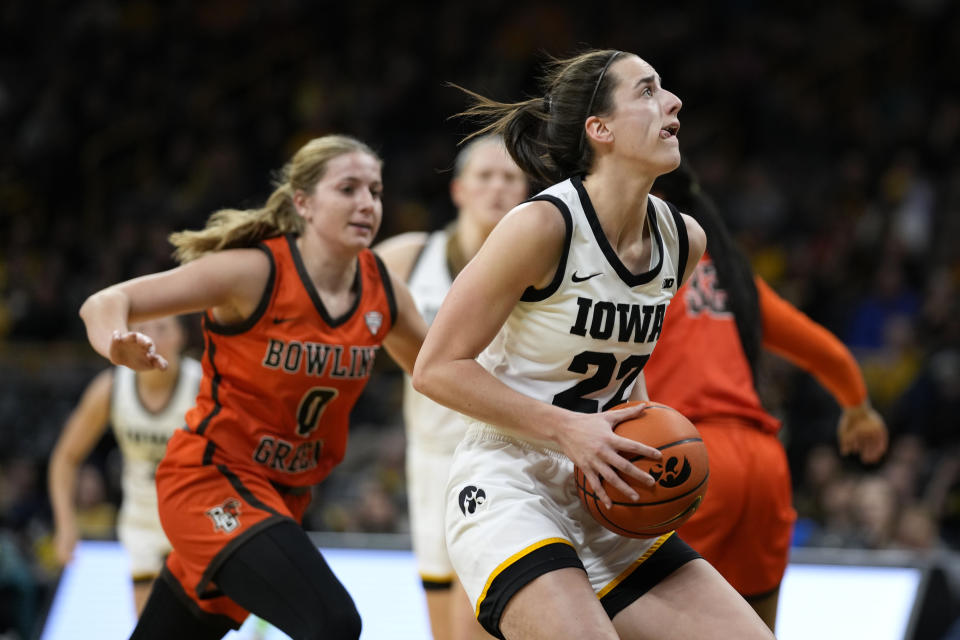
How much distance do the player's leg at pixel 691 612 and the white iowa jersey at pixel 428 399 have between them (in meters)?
1.91

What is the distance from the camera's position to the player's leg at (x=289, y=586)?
3.46 meters

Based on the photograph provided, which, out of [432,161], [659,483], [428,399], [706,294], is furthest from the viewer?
[432,161]

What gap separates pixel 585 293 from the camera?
9.78ft

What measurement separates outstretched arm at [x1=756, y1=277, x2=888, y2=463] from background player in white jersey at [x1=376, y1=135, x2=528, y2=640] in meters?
1.29

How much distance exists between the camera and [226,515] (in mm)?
3693

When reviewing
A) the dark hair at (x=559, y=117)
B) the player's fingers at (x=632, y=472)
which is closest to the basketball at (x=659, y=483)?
the player's fingers at (x=632, y=472)

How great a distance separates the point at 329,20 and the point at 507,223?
12460 mm

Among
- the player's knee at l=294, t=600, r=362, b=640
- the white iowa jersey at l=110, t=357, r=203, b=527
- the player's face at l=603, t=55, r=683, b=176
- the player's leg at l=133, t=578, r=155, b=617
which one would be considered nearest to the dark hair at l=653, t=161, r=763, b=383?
the player's face at l=603, t=55, r=683, b=176

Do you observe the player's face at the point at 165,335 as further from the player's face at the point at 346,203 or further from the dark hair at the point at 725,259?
the dark hair at the point at 725,259

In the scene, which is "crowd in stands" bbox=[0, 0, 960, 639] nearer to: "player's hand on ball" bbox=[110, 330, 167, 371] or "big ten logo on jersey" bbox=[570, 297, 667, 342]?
"player's hand on ball" bbox=[110, 330, 167, 371]

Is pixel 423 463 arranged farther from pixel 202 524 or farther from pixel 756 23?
pixel 756 23

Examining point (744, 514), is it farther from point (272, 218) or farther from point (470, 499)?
point (272, 218)

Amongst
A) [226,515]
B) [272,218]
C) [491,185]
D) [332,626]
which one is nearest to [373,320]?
[272,218]

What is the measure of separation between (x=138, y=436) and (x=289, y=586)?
2.55 metres
